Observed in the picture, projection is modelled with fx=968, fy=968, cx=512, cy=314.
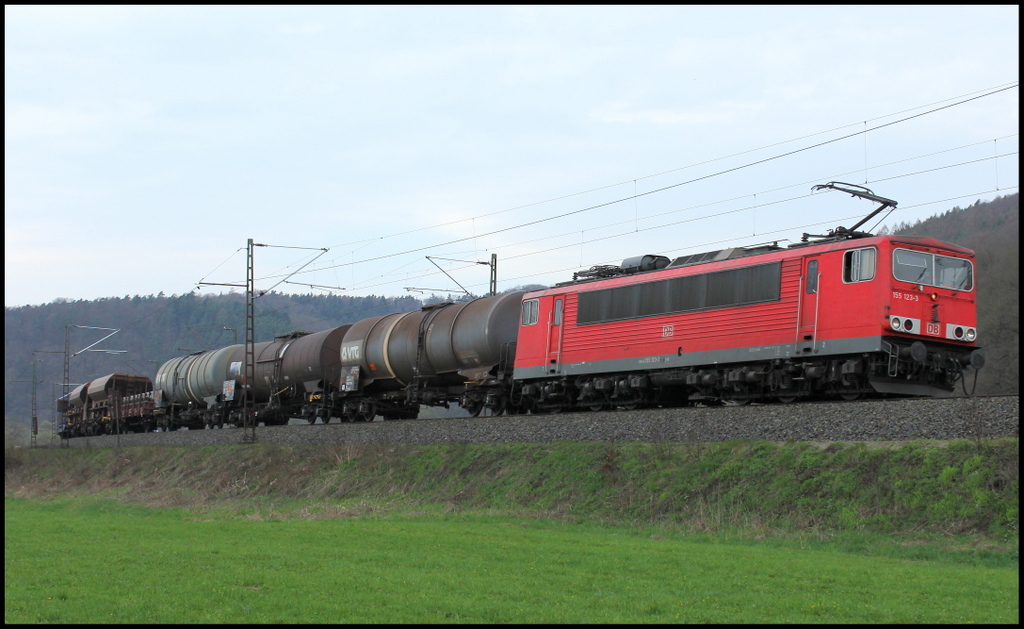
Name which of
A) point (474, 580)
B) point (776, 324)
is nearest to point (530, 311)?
point (776, 324)

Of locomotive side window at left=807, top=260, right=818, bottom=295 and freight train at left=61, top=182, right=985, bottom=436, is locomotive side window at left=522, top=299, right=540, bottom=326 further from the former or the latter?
locomotive side window at left=807, top=260, right=818, bottom=295

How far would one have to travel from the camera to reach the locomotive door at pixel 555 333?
98.1ft

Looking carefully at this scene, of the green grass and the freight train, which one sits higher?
the freight train

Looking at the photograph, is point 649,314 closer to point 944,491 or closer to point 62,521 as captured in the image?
point 944,491

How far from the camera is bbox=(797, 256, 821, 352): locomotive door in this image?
23.0 meters

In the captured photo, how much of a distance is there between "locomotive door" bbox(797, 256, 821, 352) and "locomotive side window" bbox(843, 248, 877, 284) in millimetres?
695

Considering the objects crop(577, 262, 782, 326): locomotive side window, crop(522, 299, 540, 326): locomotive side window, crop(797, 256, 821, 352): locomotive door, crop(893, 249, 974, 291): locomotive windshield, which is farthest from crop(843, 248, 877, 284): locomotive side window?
crop(522, 299, 540, 326): locomotive side window

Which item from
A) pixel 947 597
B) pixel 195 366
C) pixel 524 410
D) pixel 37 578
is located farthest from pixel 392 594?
pixel 195 366

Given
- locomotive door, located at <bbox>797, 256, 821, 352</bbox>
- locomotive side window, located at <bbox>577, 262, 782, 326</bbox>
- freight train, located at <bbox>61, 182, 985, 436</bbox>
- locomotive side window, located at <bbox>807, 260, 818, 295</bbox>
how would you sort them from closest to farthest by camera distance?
freight train, located at <bbox>61, 182, 985, 436</bbox> → locomotive door, located at <bbox>797, 256, 821, 352</bbox> → locomotive side window, located at <bbox>807, 260, 818, 295</bbox> → locomotive side window, located at <bbox>577, 262, 782, 326</bbox>

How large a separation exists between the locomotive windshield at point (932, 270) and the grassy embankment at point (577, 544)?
486cm

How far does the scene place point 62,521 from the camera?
2478 centimetres

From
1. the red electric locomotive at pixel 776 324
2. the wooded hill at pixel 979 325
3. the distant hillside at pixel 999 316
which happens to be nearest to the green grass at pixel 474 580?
the red electric locomotive at pixel 776 324

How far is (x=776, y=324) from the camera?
78.4 ft

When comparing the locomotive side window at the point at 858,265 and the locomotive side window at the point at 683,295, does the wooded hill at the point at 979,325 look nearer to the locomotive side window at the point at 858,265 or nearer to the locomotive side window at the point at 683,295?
the locomotive side window at the point at 858,265
